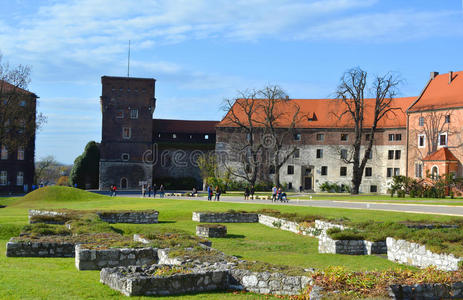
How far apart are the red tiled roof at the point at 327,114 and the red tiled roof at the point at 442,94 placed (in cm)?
437

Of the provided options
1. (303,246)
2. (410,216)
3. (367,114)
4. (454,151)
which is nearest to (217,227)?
(303,246)

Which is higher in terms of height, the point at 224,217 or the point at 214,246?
the point at 224,217

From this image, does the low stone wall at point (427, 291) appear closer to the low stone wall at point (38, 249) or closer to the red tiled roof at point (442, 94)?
the low stone wall at point (38, 249)

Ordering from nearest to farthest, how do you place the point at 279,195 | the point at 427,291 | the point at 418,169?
the point at 427,291, the point at 279,195, the point at 418,169

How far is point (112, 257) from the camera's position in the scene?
1459 cm

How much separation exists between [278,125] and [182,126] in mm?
16893

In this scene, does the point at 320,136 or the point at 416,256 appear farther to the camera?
the point at 320,136

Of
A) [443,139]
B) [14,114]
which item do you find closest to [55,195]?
[14,114]

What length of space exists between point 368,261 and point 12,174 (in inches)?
2552

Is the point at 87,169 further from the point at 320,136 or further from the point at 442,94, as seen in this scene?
the point at 442,94

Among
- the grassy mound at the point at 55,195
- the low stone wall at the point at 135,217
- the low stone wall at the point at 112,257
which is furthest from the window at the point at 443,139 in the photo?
the low stone wall at the point at 112,257

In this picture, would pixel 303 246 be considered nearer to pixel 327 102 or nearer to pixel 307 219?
pixel 307 219

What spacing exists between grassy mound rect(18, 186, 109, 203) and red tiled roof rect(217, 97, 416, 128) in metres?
30.4

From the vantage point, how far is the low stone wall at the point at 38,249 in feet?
52.1
